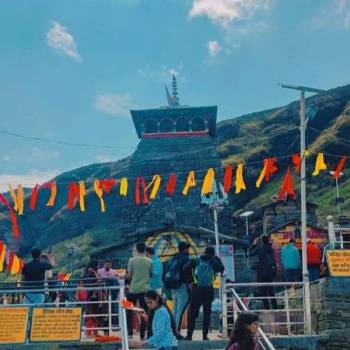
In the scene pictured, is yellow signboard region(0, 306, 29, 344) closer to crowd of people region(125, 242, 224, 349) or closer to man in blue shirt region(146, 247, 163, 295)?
crowd of people region(125, 242, 224, 349)

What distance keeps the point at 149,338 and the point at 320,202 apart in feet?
182

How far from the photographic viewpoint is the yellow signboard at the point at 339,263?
11.1 meters

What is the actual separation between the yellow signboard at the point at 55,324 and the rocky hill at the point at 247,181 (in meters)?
45.7

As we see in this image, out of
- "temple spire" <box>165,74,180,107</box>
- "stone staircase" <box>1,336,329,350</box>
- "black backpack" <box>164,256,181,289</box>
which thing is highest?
"temple spire" <box>165,74,180,107</box>

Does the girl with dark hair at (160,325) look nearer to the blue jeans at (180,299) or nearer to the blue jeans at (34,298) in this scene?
the blue jeans at (180,299)

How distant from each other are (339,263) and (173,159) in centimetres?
3583

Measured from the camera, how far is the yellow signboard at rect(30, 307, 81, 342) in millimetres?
9961

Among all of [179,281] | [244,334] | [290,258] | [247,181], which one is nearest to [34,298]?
[179,281]

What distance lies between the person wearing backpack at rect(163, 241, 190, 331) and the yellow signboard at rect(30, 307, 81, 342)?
1.59 metres

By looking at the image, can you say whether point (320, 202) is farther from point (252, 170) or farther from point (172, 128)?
point (172, 128)

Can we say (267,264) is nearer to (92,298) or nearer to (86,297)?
(92,298)

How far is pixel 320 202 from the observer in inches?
2386

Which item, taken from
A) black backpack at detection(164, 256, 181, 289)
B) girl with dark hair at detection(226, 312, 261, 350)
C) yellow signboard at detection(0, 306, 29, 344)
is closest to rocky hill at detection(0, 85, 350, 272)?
black backpack at detection(164, 256, 181, 289)

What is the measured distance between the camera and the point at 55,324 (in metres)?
10.1
